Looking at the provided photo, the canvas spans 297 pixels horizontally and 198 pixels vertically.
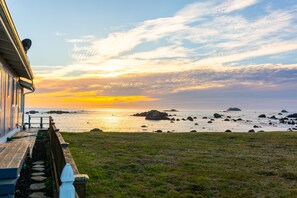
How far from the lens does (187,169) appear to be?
10680mm

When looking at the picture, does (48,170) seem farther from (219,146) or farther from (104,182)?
(219,146)

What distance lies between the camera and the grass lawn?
27.2 ft

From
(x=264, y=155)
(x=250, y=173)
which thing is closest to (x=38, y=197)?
(x=250, y=173)

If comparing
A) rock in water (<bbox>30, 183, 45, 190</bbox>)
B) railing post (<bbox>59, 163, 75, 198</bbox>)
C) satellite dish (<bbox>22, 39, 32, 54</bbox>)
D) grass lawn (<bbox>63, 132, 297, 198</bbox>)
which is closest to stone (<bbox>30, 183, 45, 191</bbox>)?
rock in water (<bbox>30, 183, 45, 190</bbox>)

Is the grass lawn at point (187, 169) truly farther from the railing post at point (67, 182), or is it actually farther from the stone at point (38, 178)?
the railing post at point (67, 182)

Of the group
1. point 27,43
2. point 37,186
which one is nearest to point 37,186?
point 37,186

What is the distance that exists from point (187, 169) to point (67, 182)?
8.08 m

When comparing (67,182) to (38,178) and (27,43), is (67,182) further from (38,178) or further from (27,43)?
(27,43)

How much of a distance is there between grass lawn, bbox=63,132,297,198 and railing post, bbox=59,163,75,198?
16.1ft

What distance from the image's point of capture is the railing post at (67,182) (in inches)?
120

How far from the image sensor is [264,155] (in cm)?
1373

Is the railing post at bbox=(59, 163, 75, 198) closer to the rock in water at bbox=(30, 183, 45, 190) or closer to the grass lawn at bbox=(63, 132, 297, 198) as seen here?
the rock in water at bbox=(30, 183, 45, 190)

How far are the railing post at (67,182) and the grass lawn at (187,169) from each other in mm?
4898

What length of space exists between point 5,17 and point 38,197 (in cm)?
385
